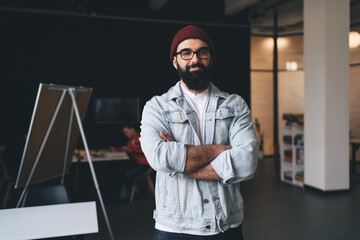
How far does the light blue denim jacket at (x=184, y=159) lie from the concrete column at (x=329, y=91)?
14.2ft

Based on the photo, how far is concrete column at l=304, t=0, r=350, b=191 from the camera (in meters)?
5.55

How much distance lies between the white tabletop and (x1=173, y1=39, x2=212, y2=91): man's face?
3.78 ft

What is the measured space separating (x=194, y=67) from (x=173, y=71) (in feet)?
25.3

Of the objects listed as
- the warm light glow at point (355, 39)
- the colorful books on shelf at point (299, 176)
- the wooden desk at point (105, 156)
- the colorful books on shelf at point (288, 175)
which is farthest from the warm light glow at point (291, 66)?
the wooden desk at point (105, 156)

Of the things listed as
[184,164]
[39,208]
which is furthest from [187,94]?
[39,208]

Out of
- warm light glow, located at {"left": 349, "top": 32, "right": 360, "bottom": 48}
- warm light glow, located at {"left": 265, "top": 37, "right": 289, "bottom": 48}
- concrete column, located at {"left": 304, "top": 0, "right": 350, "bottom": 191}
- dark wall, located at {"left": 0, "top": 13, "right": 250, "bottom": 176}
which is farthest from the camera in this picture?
warm light glow, located at {"left": 265, "top": 37, "right": 289, "bottom": 48}

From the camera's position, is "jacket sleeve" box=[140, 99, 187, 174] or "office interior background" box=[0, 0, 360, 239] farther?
"office interior background" box=[0, 0, 360, 239]

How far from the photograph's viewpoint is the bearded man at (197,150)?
5.19 feet

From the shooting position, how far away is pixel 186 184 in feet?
5.33

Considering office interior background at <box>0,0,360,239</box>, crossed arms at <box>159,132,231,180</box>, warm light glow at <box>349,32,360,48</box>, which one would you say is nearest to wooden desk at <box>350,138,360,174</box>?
office interior background at <box>0,0,360,239</box>

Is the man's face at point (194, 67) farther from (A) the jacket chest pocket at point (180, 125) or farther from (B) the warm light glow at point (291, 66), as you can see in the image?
(B) the warm light glow at point (291, 66)

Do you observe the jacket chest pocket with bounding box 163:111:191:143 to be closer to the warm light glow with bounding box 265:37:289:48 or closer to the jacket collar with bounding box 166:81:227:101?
the jacket collar with bounding box 166:81:227:101

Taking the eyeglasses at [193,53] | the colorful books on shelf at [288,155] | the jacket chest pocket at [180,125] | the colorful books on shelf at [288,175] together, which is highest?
the eyeglasses at [193,53]

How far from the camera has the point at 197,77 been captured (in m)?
1.68
